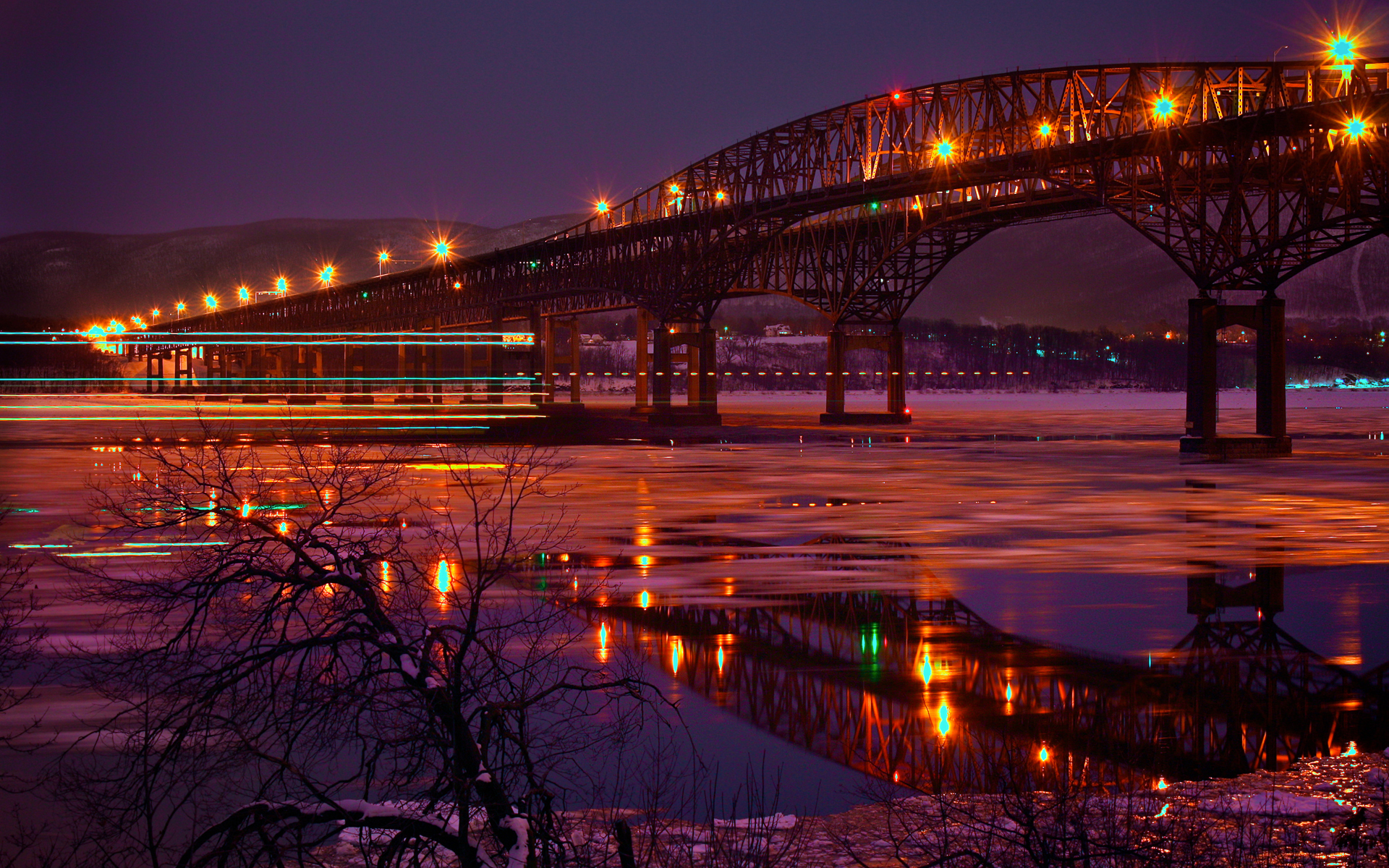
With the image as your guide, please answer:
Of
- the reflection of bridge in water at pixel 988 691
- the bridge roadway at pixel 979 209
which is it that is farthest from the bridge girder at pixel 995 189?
the reflection of bridge in water at pixel 988 691

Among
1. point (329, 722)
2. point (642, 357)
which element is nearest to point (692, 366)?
point (642, 357)

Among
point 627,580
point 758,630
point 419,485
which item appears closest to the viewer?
point 758,630

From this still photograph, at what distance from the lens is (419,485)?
31938mm

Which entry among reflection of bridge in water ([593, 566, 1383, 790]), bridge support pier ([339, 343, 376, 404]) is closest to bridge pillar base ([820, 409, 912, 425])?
bridge support pier ([339, 343, 376, 404])

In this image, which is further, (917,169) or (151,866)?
(917,169)

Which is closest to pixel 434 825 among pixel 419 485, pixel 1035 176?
pixel 419 485

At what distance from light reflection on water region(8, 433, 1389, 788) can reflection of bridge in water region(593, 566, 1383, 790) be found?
33mm

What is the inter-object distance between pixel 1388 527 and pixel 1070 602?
10.4 metres

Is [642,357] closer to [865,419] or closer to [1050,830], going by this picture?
[865,419]

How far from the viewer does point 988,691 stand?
11273mm

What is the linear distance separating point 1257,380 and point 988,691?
37232mm

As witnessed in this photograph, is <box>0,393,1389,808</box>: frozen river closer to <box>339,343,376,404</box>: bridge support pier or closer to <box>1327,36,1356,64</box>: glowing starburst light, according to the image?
<box>1327,36,1356,64</box>: glowing starburst light

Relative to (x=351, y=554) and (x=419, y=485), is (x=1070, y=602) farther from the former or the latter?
(x=419, y=485)

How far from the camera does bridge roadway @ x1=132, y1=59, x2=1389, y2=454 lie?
4428 centimetres
